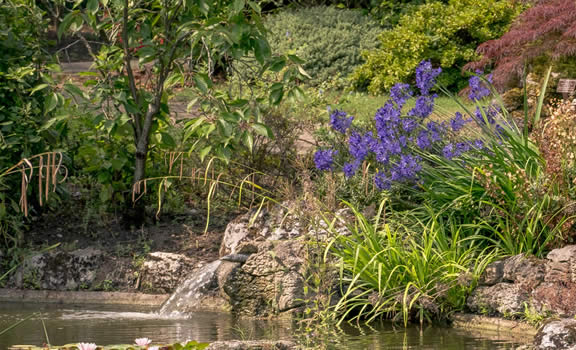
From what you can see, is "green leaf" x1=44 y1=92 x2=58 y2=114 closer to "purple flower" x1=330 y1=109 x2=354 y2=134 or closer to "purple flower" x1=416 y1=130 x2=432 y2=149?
"purple flower" x1=330 y1=109 x2=354 y2=134

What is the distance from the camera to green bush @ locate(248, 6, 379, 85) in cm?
1720

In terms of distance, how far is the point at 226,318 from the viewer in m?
6.47

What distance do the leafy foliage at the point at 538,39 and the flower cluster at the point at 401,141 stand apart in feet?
14.2

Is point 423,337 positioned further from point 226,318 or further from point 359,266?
point 226,318

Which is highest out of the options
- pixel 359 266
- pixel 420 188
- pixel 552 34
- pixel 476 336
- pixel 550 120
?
pixel 552 34

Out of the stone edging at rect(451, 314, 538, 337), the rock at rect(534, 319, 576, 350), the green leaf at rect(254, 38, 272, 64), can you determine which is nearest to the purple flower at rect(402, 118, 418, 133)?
the green leaf at rect(254, 38, 272, 64)

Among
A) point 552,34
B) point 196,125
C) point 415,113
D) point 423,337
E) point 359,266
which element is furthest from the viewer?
point 552,34

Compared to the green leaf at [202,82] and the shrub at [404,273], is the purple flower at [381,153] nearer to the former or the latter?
the shrub at [404,273]

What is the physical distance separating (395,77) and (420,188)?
29.5ft

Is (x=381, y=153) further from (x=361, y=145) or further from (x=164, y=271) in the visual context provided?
(x=164, y=271)

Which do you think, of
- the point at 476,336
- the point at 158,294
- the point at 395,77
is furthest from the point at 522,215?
the point at 395,77

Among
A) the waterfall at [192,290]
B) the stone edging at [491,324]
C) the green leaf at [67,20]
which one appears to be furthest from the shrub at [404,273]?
the green leaf at [67,20]

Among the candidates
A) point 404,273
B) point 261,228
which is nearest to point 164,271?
point 261,228

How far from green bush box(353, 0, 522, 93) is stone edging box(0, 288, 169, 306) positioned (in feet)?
30.3
